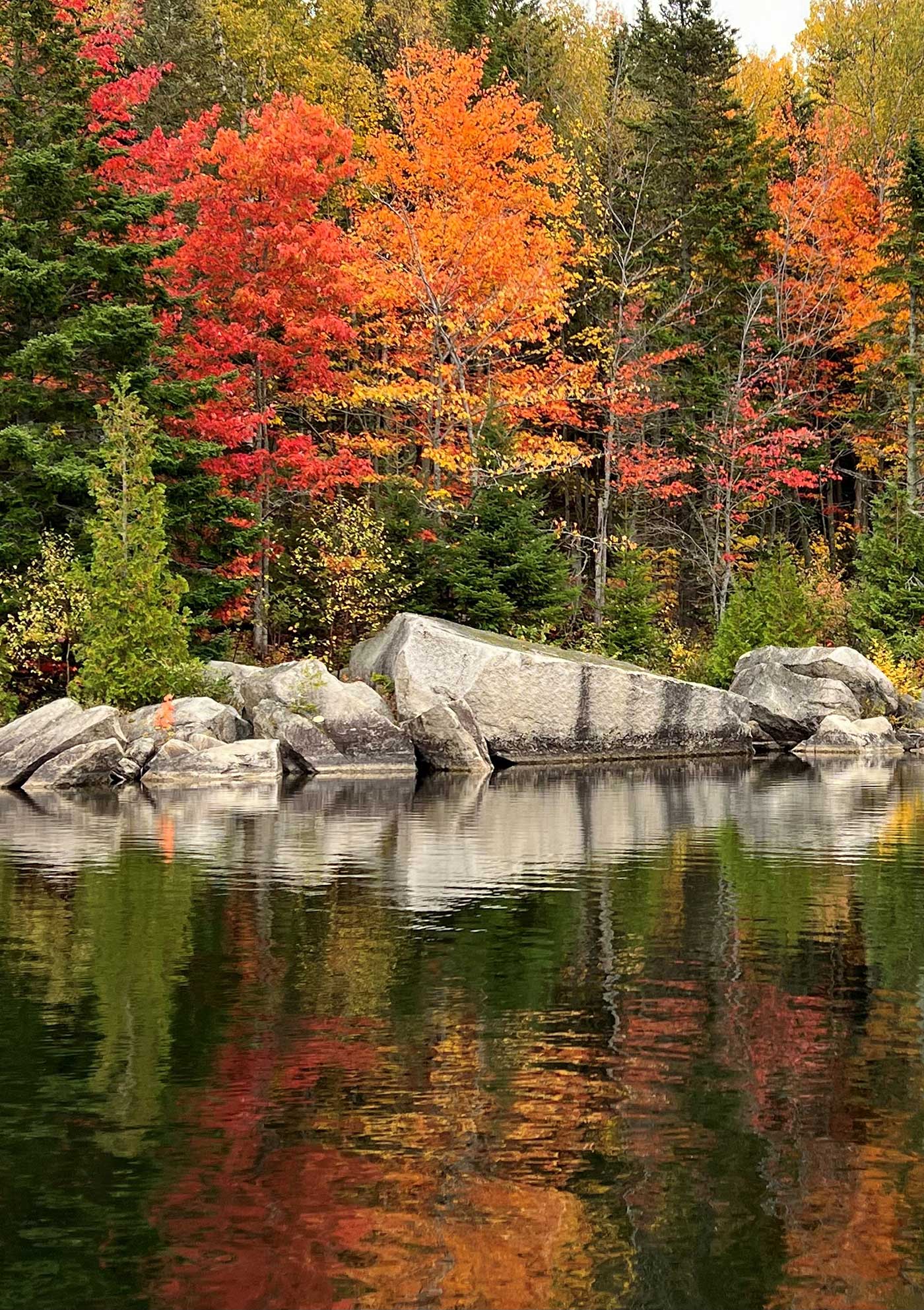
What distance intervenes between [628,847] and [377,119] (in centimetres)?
3059

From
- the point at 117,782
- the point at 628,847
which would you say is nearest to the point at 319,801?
the point at 117,782

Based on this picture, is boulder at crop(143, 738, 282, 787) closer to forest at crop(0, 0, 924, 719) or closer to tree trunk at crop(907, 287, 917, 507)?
forest at crop(0, 0, 924, 719)

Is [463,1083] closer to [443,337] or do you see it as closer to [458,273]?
[443,337]

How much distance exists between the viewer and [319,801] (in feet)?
74.0

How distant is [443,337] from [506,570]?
611cm

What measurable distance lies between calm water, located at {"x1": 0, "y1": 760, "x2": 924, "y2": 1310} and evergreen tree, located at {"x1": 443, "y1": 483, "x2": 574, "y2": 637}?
765 inches

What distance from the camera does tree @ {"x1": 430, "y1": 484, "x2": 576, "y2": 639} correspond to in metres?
34.6

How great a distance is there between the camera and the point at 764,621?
38938 mm

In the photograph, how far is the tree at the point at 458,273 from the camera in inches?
→ 1428

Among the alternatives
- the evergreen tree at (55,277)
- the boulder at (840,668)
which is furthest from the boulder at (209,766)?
the boulder at (840,668)

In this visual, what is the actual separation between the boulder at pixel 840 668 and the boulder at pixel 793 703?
0.82 feet

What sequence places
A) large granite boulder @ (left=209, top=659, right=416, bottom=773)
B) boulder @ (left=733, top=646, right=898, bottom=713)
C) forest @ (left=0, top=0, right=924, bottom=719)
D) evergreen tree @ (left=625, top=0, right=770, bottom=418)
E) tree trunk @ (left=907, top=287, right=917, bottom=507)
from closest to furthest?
large granite boulder @ (left=209, top=659, right=416, bottom=773), forest @ (left=0, top=0, right=924, bottom=719), boulder @ (left=733, top=646, right=898, bottom=713), tree trunk @ (left=907, top=287, right=917, bottom=507), evergreen tree @ (left=625, top=0, right=770, bottom=418)

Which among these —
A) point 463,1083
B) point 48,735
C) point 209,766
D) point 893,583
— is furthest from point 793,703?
→ point 463,1083

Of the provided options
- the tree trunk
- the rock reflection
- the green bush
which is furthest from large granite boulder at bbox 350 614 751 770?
the tree trunk
